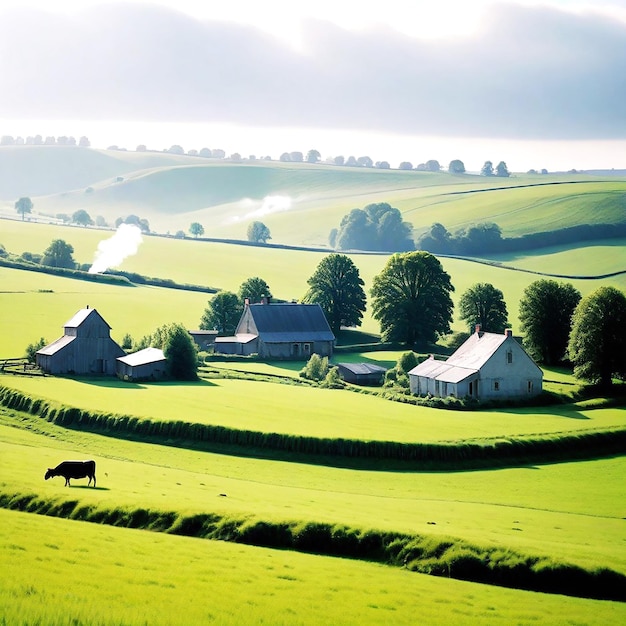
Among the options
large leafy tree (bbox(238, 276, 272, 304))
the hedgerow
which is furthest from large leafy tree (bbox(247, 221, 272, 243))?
the hedgerow

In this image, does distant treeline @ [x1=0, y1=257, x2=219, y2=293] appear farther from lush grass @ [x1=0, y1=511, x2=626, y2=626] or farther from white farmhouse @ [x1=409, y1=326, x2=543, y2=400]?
lush grass @ [x1=0, y1=511, x2=626, y2=626]

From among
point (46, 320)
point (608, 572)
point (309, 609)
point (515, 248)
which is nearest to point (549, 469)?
point (608, 572)

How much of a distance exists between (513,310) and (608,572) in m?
87.5

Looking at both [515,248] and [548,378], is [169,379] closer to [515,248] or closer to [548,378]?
[548,378]

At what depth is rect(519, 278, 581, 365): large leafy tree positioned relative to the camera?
8788 cm

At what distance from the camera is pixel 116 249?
155 meters

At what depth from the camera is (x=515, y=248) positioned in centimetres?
16625

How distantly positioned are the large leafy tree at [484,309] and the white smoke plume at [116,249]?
182ft

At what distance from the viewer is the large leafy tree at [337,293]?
109250 mm

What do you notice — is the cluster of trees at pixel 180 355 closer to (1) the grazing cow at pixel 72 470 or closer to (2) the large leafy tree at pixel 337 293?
(2) the large leafy tree at pixel 337 293

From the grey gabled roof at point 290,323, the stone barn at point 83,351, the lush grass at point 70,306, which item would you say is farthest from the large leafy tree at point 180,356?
the grey gabled roof at point 290,323

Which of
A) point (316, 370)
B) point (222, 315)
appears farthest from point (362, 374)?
point (222, 315)

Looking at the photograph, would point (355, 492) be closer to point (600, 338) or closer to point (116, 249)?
point (600, 338)

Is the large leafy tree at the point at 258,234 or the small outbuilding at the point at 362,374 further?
the large leafy tree at the point at 258,234
